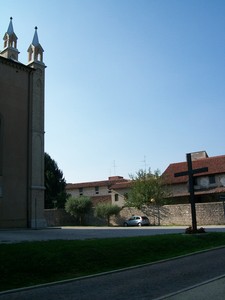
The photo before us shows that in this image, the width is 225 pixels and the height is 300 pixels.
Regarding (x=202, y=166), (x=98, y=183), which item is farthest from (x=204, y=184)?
(x=98, y=183)

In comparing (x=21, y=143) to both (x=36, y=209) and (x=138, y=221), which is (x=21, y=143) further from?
(x=138, y=221)

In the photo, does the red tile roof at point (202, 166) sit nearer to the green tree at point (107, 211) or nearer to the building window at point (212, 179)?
the building window at point (212, 179)

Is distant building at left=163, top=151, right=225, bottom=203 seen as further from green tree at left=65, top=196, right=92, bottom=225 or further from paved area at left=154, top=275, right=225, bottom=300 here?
paved area at left=154, top=275, right=225, bottom=300

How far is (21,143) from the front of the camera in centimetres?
3206

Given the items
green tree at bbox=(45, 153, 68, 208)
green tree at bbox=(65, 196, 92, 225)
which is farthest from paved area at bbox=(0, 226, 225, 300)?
green tree at bbox=(45, 153, 68, 208)

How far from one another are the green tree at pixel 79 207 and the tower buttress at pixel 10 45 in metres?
22.7

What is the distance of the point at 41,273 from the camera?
967cm

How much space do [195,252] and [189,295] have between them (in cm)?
706

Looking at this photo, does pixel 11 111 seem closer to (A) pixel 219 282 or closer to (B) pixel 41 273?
(B) pixel 41 273

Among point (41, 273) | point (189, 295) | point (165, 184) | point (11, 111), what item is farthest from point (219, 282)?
point (165, 184)

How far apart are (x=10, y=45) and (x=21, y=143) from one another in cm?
1018

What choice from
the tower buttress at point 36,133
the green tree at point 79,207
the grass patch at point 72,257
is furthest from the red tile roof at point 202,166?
the grass patch at point 72,257

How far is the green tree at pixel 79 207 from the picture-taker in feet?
170

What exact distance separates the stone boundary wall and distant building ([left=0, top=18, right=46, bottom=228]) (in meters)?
16.4
